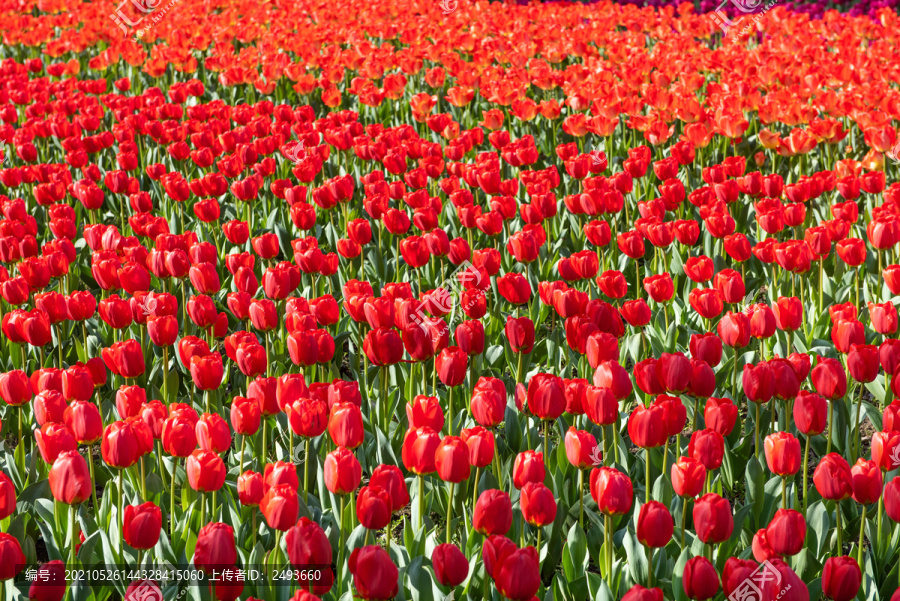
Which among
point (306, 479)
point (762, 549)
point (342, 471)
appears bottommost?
point (306, 479)

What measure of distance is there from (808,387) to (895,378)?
Result: 99 centimetres

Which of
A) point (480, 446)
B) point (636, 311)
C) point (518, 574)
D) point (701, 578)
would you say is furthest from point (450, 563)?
point (636, 311)

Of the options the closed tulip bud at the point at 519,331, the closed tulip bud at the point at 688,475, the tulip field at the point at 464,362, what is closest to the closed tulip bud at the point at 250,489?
the tulip field at the point at 464,362

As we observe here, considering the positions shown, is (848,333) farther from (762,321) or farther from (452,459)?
(452,459)

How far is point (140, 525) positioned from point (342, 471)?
47cm

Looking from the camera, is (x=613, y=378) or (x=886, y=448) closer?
(x=886, y=448)

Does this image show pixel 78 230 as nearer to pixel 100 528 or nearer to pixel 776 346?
pixel 100 528

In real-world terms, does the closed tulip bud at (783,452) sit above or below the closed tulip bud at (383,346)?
below

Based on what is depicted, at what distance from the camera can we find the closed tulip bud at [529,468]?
2.30m

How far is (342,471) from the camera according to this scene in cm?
229

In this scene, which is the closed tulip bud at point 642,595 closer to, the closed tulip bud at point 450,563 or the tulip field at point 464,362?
the tulip field at point 464,362

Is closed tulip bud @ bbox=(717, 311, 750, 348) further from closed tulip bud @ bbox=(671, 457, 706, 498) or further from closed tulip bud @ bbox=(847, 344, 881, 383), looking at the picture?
closed tulip bud @ bbox=(671, 457, 706, 498)

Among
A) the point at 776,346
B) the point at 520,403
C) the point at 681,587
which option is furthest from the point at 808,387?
the point at 681,587

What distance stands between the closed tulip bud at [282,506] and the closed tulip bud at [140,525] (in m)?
0.25
